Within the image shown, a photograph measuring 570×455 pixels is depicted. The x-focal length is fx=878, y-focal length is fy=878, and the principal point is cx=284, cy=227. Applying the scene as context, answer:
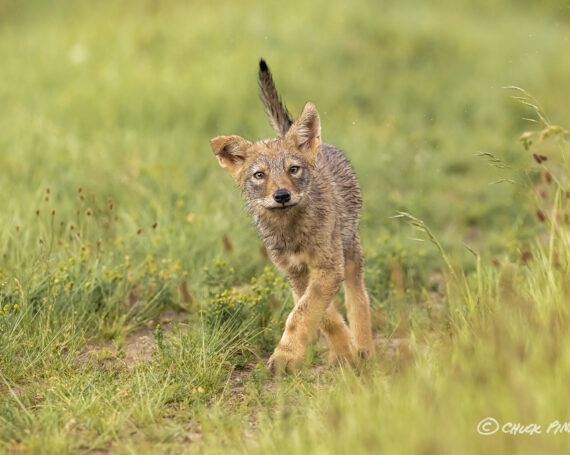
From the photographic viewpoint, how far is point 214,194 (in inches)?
313

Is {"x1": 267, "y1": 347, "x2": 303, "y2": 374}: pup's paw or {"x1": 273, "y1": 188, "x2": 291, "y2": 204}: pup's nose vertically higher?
{"x1": 273, "y1": 188, "x2": 291, "y2": 204}: pup's nose

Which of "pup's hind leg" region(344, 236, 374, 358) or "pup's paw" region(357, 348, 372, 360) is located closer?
"pup's paw" region(357, 348, 372, 360)

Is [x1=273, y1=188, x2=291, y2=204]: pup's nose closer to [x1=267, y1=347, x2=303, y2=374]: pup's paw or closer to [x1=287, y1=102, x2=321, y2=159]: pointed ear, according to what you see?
[x1=287, y1=102, x2=321, y2=159]: pointed ear

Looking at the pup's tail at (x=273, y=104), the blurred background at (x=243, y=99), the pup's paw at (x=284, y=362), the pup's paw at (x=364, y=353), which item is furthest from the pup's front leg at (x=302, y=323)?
the blurred background at (x=243, y=99)

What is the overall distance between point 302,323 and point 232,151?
1.17m

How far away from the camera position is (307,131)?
5.18 metres

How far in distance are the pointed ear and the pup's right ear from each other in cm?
29

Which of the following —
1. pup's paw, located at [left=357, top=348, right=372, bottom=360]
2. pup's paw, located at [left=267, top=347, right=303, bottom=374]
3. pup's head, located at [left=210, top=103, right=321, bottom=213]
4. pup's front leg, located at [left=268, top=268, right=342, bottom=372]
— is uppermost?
pup's head, located at [left=210, top=103, right=321, bottom=213]

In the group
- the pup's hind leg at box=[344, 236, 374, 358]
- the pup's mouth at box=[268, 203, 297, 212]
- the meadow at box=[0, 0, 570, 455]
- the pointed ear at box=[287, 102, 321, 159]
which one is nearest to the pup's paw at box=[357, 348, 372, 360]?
the pup's hind leg at box=[344, 236, 374, 358]

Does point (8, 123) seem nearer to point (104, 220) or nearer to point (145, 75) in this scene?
point (145, 75)

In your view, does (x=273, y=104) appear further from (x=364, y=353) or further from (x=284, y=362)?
(x=284, y=362)

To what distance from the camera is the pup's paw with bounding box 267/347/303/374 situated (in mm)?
4488

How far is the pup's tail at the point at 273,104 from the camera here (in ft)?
17.4

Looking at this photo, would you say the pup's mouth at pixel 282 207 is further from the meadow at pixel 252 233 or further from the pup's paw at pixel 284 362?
the pup's paw at pixel 284 362
